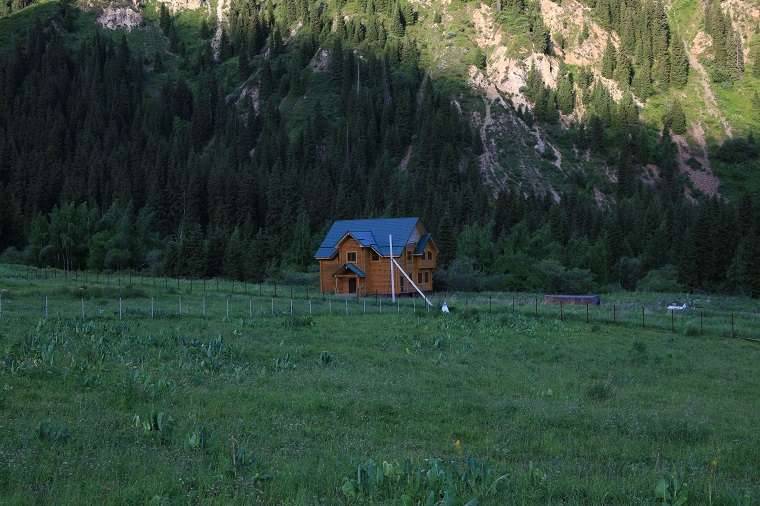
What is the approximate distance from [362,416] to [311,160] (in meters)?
128

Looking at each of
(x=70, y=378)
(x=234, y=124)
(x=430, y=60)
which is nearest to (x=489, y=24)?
(x=430, y=60)

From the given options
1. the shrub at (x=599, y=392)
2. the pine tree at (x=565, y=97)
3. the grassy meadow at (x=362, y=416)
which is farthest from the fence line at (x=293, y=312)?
the pine tree at (x=565, y=97)

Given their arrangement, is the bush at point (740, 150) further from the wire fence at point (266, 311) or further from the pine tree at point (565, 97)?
the wire fence at point (266, 311)

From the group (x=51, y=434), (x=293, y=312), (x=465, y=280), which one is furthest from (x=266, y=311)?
(x=465, y=280)

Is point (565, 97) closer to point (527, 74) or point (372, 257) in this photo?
point (527, 74)

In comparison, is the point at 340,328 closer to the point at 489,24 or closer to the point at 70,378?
the point at 70,378

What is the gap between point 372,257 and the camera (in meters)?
65.3

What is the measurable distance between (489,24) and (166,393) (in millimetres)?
160796

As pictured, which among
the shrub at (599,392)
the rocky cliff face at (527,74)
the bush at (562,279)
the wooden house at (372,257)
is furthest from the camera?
the rocky cliff face at (527,74)

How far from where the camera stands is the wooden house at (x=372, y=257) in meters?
64.6

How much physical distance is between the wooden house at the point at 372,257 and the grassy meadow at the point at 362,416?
3358cm

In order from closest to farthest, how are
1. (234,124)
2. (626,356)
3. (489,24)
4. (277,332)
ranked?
(626,356) → (277,332) → (234,124) → (489,24)

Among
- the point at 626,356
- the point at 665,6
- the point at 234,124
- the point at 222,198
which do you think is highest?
the point at 665,6

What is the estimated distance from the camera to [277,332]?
2841 cm
